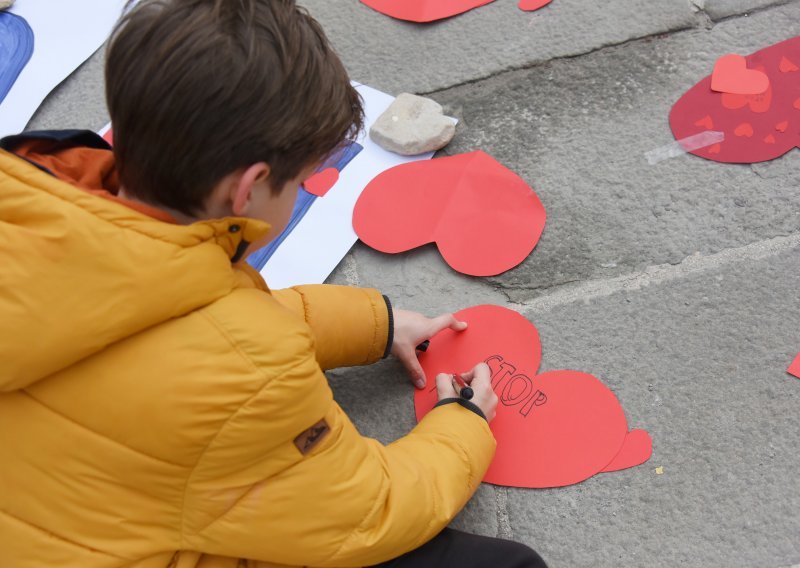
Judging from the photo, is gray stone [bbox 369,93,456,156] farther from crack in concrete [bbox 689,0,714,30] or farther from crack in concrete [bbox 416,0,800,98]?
crack in concrete [bbox 689,0,714,30]

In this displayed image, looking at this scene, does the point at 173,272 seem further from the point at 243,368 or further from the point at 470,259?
the point at 470,259

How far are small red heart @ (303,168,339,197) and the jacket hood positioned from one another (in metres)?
0.70

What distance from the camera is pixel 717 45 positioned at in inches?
60.2

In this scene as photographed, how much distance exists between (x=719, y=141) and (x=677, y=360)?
1.45ft

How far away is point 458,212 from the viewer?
1.40 m

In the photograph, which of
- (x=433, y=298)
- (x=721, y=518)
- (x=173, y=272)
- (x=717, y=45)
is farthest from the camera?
(x=717, y=45)

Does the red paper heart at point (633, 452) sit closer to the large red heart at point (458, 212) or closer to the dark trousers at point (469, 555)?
the dark trousers at point (469, 555)

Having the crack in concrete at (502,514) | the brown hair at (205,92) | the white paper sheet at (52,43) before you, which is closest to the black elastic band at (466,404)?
the crack in concrete at (502,514)

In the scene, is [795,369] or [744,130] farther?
[744,130]

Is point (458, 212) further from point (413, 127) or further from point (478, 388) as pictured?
point (478, 388)

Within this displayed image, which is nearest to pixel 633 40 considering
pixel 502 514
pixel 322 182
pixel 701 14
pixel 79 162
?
pixel 701 14

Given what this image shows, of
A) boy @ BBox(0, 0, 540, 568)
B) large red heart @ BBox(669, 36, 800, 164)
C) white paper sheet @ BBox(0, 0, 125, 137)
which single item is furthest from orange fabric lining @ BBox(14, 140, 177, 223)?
large red heart @ BBox(669, 36, 800, 164)

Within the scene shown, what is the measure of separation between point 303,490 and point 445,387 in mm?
337

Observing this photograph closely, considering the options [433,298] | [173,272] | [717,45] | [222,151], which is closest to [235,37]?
[222,151]
